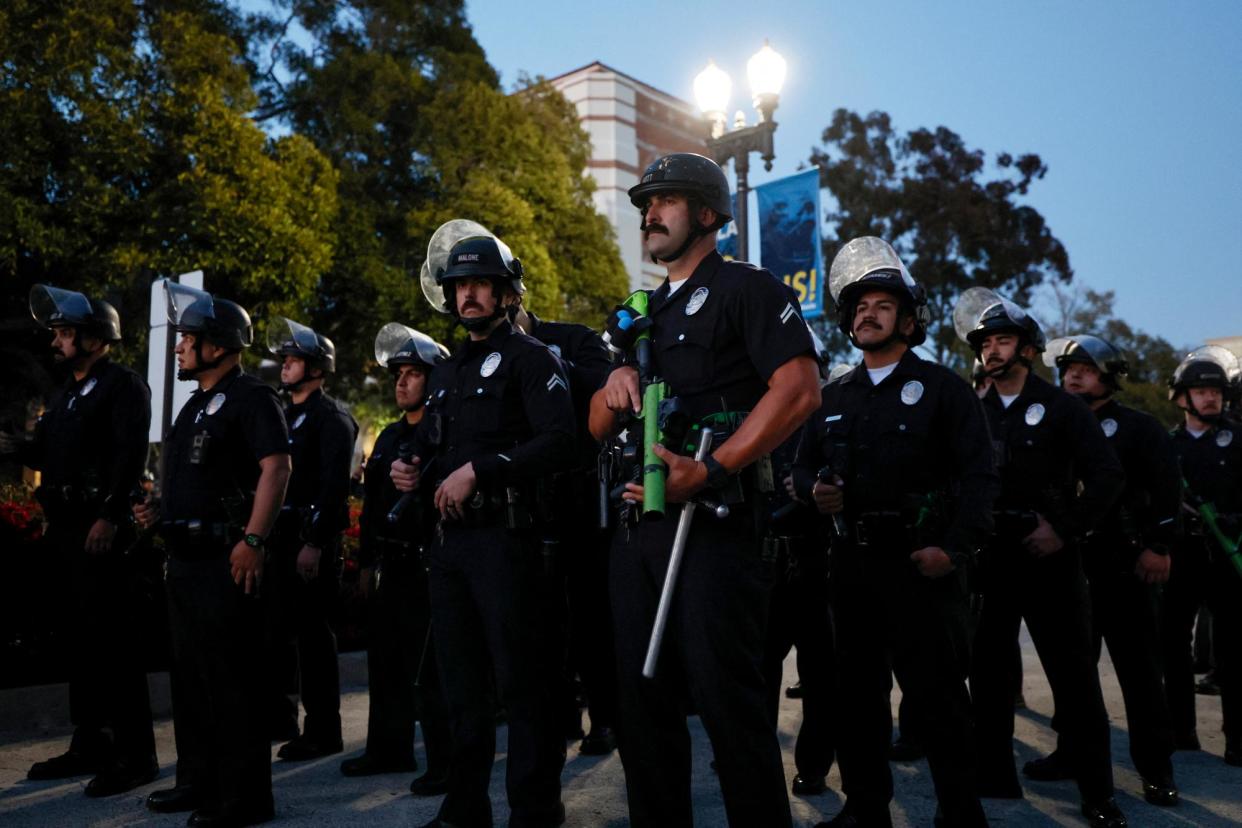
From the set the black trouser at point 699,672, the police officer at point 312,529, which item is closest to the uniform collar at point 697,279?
the black trouser at point 699,672

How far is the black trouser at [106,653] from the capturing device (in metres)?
5.59

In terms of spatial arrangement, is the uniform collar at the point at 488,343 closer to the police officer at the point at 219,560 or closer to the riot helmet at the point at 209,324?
the police officer at the point at 219,560

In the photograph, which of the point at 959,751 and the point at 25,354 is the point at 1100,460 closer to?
the point at 959,751

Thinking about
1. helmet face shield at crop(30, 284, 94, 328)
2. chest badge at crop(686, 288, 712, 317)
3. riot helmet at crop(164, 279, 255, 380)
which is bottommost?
chest badge at crop(686, 288, 712, 317)

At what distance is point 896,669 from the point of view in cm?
427

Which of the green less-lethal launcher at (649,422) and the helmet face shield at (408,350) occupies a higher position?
the helmet face shield at (408,350)

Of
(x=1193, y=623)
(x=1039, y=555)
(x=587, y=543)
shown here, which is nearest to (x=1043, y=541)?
(x=1039, y=555)

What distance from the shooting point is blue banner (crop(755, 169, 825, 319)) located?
38.9 feet

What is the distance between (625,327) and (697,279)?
27 centimetres

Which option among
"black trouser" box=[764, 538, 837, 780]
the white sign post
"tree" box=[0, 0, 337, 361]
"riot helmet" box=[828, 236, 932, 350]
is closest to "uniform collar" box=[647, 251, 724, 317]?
"riot helmet" box=[828, 236, 932, 350]

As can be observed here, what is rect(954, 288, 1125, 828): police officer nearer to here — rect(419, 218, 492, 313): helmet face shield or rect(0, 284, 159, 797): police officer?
rect(419, 218, 492, 313): helmet face shield

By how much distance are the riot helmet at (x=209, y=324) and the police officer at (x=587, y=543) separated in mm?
1262

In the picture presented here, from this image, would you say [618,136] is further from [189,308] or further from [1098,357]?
[189,308]

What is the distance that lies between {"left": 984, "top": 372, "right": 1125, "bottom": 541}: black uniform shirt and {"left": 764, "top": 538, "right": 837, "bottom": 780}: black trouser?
3.54ft
